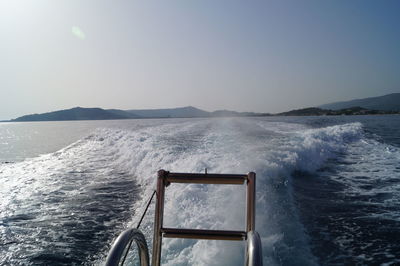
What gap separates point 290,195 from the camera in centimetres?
618

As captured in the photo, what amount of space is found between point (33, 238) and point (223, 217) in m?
3.52

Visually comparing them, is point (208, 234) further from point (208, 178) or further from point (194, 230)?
point (208, 178)

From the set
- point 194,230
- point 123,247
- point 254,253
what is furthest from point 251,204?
point 123,247

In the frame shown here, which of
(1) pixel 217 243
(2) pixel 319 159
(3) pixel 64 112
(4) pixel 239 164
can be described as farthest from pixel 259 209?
(3) pixel 64 112

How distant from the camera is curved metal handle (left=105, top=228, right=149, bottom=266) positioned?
1421 mm

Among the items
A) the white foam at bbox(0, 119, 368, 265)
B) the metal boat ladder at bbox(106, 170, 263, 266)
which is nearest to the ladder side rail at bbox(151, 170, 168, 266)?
the metal boat ladder at bbox(106, 170, 263, 266)

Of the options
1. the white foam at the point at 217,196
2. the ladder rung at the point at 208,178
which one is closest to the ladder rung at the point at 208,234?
the ladder rung at the point at 208,178

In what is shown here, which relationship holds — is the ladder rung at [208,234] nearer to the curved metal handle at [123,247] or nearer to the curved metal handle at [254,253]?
the curved metal handle at [123,247]

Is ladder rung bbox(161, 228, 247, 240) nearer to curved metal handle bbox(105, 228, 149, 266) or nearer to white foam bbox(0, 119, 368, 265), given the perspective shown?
curved metal handle bbox(105, 228, 149, 266)

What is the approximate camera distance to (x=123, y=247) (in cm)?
153

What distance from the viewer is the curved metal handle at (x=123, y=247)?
1.42 metres

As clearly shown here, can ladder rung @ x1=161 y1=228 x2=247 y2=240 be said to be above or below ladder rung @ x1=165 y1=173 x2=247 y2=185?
below

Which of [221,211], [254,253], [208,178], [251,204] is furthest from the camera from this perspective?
[221,211]

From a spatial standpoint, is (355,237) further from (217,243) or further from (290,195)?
(217,243)
